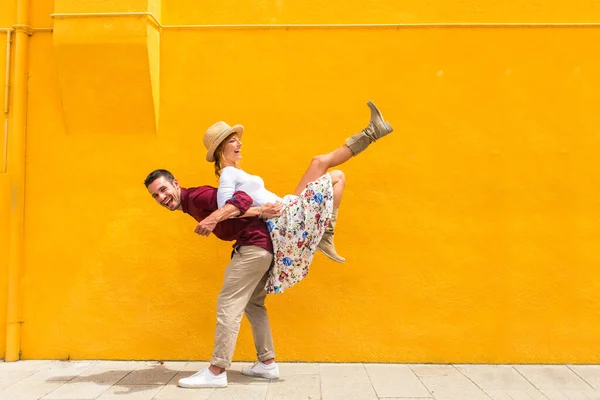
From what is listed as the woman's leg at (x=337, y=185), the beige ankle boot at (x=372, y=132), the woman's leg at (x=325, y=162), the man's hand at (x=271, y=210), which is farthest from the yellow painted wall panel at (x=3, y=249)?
the beige ankle boot at (x=372, y=132)

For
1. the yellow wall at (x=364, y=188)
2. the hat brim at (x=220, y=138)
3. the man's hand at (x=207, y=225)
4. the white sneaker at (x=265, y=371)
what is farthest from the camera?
the yellow wall at (x=364, y=188)

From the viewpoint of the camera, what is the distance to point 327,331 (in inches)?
163

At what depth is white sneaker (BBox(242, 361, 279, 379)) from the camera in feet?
12.3

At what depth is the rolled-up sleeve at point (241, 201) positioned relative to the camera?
135 inches

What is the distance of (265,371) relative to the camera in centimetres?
376

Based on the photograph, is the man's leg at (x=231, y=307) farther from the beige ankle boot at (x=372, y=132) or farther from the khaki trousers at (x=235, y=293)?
the beige ankle boot at (x=372, y=132)

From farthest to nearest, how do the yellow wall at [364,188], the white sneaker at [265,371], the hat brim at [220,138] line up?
the yellow wall at [364,188] < the white sneaker at [265,371] < the hat brim at [220,138]

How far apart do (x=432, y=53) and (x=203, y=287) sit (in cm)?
259

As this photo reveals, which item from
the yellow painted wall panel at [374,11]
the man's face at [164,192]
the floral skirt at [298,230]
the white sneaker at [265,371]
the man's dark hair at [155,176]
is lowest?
the white sneaker at [265,371]

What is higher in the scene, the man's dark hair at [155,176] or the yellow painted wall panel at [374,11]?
the yellow painted wall panel at [374,11]

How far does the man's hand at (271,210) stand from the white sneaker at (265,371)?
108 cm

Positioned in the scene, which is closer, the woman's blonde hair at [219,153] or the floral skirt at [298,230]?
the floral skirt at [298,230]

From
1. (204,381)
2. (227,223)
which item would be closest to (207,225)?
(227,223)

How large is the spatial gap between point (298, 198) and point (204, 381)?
1.38 metres
